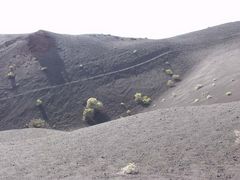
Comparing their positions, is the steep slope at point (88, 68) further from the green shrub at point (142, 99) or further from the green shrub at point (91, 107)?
the green shrub at point (91, 107)

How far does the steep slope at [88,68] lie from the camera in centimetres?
5934

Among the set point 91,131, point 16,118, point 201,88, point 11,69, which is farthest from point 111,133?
point 11,69

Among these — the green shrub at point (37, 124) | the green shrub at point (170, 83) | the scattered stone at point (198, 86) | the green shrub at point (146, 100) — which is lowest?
the green shrub at point (37, 124)

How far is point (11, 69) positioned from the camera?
235 feet

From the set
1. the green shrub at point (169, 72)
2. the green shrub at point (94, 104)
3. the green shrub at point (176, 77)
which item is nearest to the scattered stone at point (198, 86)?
the green shrub at point (176, 77)

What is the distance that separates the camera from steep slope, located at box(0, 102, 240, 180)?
25.0 metres

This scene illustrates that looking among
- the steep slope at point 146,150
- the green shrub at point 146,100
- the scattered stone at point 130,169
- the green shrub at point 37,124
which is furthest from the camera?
the green shrub at point 146,100

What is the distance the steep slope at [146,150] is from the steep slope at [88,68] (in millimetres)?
16565

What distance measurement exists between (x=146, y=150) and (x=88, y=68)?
141ft

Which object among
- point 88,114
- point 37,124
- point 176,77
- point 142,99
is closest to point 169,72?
point 176,77

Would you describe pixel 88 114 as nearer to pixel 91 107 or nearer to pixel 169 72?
pixel 91 107

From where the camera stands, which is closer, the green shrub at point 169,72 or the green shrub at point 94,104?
the green shrub at point 94,104

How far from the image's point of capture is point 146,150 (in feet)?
92.6

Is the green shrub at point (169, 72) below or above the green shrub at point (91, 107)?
above
